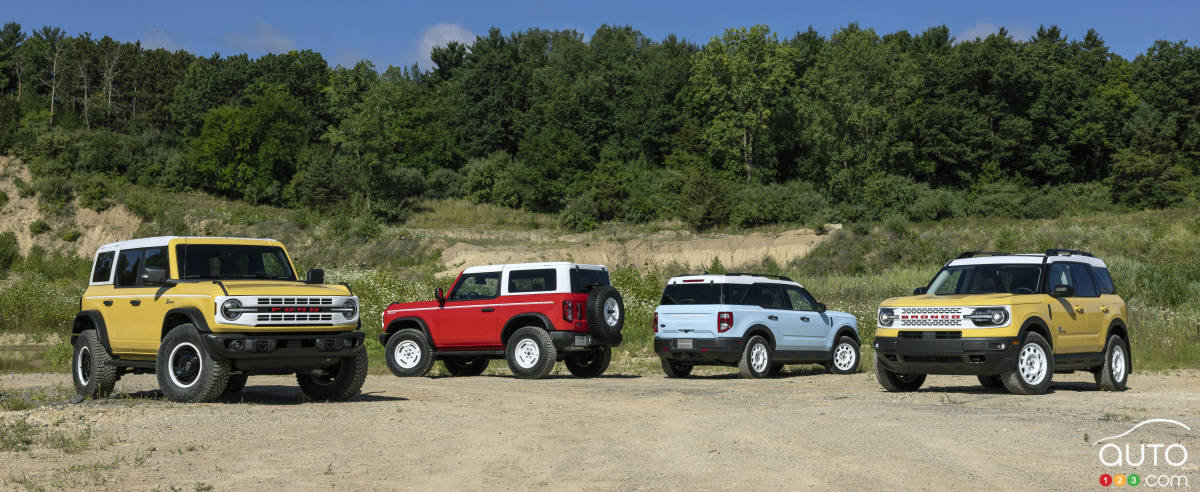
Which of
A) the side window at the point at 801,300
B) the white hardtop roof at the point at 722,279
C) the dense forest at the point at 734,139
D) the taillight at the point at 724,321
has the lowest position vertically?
the taillight at the point at 724,321

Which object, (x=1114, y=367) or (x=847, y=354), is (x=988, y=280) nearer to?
(x=1114, y=367)

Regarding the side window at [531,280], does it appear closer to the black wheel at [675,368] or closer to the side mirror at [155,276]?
the black wheel at [675,368]

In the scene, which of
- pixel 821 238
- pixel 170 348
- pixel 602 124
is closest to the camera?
pixel 170 348

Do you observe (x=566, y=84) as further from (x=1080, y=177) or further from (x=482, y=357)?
(x=482, y=357)

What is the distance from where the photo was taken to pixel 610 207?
74.6m

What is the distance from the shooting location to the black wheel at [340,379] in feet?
47.1

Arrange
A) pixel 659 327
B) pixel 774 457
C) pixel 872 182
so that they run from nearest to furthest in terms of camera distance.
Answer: pixel 774 457 → pixel 659 327 → pixel 872 182

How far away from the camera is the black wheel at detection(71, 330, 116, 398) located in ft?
46.8

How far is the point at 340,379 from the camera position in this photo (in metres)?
14.5

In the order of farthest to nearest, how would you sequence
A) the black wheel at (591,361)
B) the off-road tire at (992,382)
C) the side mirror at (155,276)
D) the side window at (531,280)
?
the black wheel at (591,361), the side window at (531,280), the off-road tire at (992,382), the side mirror at (155,276)

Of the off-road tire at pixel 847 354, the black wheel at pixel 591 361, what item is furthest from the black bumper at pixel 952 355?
the black wheel at pixel 591 361

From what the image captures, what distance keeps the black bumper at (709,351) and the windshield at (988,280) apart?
419 centimetres

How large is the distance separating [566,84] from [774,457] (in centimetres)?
9034

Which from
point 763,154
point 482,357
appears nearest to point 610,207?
point 763,154
